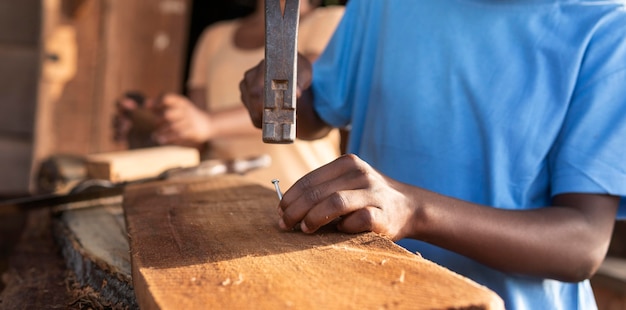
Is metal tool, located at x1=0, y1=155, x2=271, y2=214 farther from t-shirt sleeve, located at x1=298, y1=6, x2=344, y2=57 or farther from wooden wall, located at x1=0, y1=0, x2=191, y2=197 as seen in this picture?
wooden wall, located at x1=0, y1=0, x2=191, y2=197

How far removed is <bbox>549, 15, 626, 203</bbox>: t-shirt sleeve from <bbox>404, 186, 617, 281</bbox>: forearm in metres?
0.05

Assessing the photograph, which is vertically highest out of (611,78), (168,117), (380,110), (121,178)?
(611,78)

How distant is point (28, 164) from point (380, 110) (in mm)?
2205

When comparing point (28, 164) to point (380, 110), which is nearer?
point (380, 110)

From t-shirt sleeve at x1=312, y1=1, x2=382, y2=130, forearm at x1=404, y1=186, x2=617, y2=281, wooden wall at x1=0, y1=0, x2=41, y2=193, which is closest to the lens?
forearm at x1=404, y1=186, x2=617, y2=281

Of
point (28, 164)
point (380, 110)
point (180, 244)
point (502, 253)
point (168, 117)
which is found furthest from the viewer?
point (28, 164)

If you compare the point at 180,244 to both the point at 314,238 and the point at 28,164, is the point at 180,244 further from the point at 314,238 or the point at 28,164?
the point at 28,164

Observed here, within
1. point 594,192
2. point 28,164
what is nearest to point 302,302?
point 594,192

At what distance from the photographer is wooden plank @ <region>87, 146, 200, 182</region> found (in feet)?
6.74

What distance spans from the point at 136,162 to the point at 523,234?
4.71 ft

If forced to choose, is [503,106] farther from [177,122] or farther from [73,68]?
[73,68]

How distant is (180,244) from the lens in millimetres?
947

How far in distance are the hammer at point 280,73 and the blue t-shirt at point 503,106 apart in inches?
18.0

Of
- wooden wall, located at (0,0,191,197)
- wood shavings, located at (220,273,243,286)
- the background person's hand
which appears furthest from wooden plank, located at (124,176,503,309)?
wooden wall, located at (0,0,191,197)
